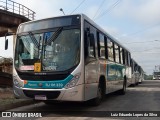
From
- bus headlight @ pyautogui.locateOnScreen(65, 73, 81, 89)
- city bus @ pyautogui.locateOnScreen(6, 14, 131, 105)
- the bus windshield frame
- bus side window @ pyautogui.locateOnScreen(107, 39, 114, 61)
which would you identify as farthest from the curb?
bus side window @ pyautogui.locateOnScreen(107, 39, 114, 61)

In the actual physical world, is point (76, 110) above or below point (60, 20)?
below

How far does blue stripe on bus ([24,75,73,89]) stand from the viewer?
911 cm

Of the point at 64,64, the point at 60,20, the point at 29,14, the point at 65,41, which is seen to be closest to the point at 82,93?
the point at 64,64

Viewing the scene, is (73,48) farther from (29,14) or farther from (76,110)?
(29,14)

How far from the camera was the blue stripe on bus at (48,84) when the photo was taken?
911 centimetres

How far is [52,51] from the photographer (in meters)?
9.46

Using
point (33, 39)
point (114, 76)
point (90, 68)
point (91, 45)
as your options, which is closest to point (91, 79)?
point (90, 68)

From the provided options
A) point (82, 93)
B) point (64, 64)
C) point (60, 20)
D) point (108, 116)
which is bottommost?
point (108, 116)

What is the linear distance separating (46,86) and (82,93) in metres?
1.10

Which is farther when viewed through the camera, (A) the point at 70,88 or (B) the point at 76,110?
(B) the point at 76,110

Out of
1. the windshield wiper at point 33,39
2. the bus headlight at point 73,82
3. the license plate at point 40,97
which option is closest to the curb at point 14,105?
the license plate at point 40,97

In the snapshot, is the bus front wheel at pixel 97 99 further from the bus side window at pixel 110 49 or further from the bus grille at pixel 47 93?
the bus grille at pixel 47 93

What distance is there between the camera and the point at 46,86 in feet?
30.4

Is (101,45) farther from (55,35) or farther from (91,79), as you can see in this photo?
(55,35)
